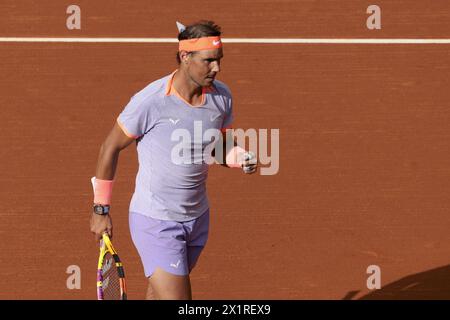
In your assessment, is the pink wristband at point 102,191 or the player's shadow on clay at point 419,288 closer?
the pink wristband at point 102,191

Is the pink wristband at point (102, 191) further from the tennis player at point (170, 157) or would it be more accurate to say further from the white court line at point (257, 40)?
the white court line at point (257, 40)

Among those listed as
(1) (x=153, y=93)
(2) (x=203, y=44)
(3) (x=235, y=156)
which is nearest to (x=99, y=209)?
(1) (x=153, y=93)

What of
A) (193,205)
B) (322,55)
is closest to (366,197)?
(322,55)

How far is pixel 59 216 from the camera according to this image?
28.2 feet

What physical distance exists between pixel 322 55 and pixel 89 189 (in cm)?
238

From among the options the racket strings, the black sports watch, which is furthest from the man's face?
the racket strings

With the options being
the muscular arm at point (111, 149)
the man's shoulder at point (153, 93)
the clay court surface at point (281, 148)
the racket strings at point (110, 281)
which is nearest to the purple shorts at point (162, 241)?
the muscular arm at point (111, 149)

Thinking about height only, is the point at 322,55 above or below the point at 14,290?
above

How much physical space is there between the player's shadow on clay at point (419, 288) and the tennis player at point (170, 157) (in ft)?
11.3

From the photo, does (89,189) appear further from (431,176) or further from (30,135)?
(431,176)

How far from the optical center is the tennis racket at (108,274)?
17.6 ft

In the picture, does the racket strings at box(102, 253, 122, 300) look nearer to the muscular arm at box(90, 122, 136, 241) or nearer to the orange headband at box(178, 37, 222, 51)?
the muscular arm at box(90, 122, 136, 241)

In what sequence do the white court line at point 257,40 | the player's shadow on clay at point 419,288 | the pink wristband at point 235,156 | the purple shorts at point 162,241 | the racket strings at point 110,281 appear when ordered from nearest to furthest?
the purple shorts at point 162,241 → the pink wristband at point 235,156 → the racket strings at point 110,281 → the player's shadow on clay at point 419,288 → the white court line at point 257,40

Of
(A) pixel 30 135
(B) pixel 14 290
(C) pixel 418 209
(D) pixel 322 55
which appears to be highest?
(D) pixel 322 55
